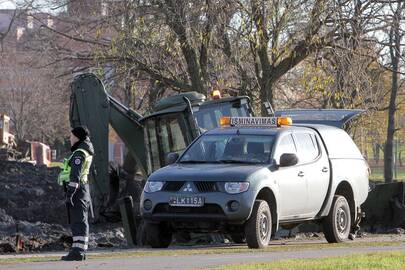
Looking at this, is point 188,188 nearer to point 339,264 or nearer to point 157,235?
point 157,235

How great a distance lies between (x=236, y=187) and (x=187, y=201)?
74cm

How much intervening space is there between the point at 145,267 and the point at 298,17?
1228 cm

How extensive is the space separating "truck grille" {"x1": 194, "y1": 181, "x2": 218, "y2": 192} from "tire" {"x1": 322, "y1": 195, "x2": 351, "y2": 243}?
285cm

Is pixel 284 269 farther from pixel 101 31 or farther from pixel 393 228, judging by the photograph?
pixel 101 31

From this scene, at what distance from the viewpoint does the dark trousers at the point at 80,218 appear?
39.7 ft

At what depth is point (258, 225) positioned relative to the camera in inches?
535

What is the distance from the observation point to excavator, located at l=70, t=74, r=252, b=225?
17.9m

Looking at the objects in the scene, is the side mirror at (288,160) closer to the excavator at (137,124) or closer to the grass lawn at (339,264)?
the grass lawn at (339,264)

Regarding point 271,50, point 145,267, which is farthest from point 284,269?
point 271,50

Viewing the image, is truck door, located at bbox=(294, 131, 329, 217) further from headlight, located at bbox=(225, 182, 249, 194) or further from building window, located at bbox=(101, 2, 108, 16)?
building window, located at bbox=(101, 2, 108, 16)

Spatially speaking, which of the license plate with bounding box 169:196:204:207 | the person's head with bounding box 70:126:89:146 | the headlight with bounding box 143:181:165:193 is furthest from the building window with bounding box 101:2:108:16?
the person's head with bounding box 70:126:89:146

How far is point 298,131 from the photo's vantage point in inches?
607

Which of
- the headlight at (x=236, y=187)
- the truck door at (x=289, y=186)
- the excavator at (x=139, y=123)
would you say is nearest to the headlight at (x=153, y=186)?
the headlight at (x=236, y=187)

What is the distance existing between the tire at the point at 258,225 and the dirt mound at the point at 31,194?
344 inches
